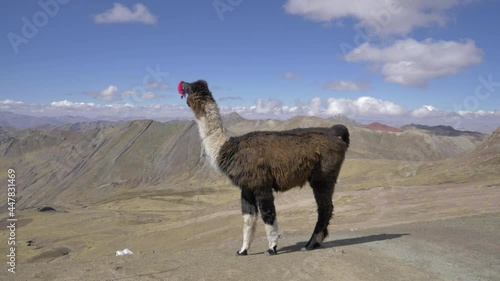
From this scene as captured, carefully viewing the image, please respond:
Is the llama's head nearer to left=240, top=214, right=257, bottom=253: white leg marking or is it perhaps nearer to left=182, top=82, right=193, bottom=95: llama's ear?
left=182, top=82, right=193, bottom=95: llama's ear

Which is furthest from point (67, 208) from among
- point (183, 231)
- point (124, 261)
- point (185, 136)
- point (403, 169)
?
point (124, 261)

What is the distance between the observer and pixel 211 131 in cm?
779

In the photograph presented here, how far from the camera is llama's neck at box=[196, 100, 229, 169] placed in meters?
7.71

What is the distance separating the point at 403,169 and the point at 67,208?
191ft

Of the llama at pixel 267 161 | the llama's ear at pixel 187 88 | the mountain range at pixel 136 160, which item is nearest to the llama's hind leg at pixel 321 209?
the llama at pixel 267 161

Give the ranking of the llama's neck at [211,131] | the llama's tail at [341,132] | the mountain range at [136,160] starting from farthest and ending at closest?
1. the mountain range at [136,160]
2. the llama's tail at [341,132]
3. the llama's neck at [211,131]

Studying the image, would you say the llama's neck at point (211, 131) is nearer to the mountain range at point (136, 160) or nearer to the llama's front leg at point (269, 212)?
the llama's front leg at point (269, 212)

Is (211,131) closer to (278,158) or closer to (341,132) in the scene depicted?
(278,158)

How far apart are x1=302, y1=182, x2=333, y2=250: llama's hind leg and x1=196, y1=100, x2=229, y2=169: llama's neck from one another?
6.71 feet

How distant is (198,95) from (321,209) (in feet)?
11.0

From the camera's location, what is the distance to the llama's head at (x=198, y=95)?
7.75 m

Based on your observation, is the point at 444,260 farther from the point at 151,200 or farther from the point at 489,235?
the point at 151,200

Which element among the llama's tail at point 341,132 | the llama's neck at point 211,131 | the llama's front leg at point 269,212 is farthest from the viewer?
the llama's tail at point 341,132

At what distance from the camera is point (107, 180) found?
97875mm
